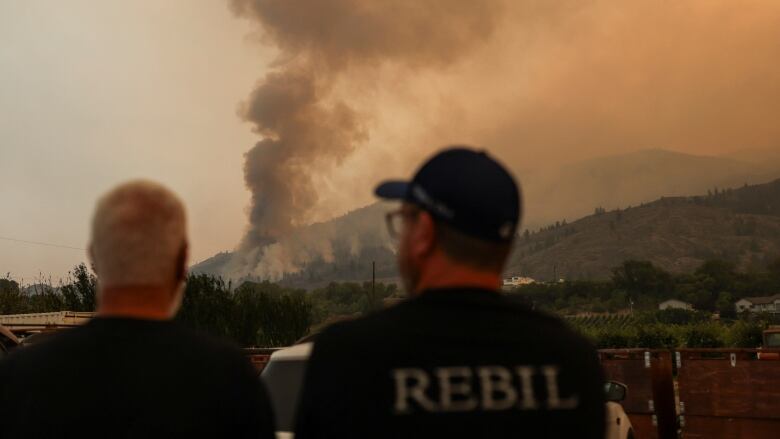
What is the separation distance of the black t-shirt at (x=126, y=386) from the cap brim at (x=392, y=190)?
0.56 metres

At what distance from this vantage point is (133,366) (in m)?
2.18

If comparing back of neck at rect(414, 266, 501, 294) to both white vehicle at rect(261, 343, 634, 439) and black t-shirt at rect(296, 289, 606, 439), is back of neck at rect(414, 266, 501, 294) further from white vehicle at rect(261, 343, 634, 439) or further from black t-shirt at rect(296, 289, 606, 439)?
white vehicle at rect(261, 343, 634, 439)

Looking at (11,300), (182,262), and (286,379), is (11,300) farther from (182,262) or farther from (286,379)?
(182,262)

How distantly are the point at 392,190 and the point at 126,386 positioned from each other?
82 cm

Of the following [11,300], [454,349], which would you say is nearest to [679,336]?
[11,300]

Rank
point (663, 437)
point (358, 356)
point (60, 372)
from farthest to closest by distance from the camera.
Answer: point (663, 437) → point (60, 372) → point (358, 356)

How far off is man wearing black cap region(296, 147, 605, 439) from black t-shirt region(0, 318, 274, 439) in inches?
9.2

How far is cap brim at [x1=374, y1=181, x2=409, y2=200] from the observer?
233 centimetres

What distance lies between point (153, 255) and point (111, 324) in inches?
8.1

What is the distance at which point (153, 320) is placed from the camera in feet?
7.44

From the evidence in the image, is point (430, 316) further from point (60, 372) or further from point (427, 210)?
point (60, 372)

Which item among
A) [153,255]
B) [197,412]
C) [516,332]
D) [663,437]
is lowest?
[663,437]

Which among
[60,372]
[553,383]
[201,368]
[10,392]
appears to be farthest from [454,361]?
[10,392]

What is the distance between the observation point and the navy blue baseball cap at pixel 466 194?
7.36 feet
